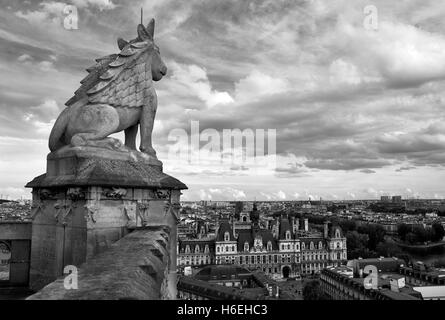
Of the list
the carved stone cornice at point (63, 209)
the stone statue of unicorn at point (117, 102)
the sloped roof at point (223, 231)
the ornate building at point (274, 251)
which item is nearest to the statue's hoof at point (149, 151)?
the stone statue of unicorn at point (117, 102)

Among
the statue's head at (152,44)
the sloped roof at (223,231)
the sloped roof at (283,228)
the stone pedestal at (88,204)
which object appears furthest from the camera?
the sloped roof at (283,228)

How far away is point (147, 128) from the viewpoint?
24.8ft

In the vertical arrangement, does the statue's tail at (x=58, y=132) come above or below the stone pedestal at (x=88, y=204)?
above

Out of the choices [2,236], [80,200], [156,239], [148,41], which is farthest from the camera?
[148,41]

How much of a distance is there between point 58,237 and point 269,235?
75659 millimetres

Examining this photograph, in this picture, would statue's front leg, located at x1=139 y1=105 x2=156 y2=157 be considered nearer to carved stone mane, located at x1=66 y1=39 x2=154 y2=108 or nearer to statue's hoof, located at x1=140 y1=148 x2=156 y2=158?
statue's hoof, located at x1=140 y1=148 x2=156 y2=158

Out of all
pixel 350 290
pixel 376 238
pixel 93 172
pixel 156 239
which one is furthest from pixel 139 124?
pixel 376 238

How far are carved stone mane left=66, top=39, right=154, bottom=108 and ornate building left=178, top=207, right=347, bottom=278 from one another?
70886mm

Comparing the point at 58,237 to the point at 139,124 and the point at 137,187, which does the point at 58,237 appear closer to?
the point at 137,187

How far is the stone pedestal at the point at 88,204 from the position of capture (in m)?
6.00

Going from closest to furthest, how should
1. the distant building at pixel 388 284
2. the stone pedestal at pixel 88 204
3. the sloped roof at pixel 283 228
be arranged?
the stone pedestal at pixel 88 204
the distant building at pixel 388 284
the sloped roof at pixel 283 228

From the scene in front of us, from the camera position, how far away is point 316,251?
81438mm

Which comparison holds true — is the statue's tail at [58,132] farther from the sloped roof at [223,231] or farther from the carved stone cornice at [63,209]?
the sloped roof at [223,231]
